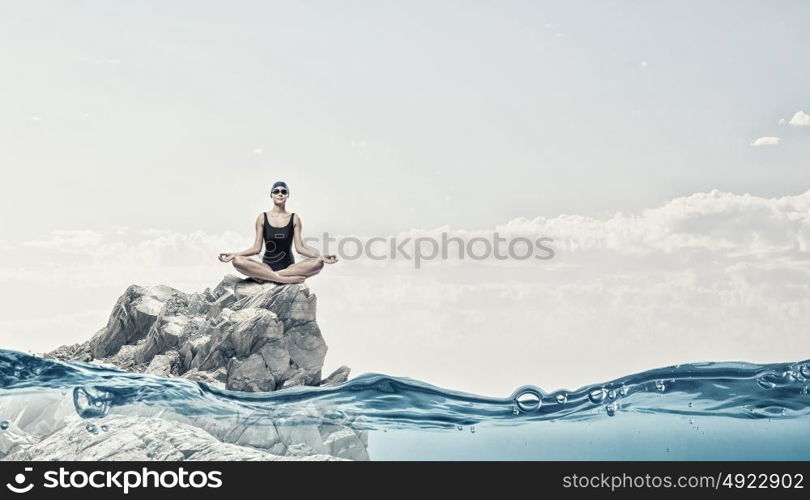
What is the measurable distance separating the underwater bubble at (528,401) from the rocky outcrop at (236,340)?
2.64 meters

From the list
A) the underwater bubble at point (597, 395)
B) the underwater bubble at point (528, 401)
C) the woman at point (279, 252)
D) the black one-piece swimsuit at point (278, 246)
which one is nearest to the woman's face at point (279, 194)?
the woman at point (279, 252)

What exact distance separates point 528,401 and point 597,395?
1157 mm

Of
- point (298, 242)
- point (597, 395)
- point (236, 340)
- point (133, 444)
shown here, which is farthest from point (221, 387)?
point (597, 395)

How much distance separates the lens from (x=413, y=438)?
38.5 feet

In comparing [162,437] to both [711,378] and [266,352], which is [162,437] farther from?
[711,378]

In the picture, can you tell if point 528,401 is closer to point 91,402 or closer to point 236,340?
point 236,340

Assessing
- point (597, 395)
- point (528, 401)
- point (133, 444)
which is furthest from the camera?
point (597, 395)

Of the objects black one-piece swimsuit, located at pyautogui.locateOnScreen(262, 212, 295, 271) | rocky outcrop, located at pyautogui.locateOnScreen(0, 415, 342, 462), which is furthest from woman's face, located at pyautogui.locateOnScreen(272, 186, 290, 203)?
rocky outcrop, located at pyautogui.locateOnScreen(0, 415, 342, 462)

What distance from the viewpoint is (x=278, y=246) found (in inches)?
428

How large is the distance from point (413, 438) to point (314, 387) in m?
1.79

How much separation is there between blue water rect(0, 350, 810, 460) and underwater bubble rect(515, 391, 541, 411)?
0.02 metres

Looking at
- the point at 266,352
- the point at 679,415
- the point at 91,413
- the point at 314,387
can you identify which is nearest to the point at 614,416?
the point at 679,415

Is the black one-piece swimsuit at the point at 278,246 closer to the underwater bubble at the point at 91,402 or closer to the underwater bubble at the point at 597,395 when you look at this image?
the underwater bubble at the point at 91,402

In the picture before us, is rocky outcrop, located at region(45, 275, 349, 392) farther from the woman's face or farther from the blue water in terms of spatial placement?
the woman's face
